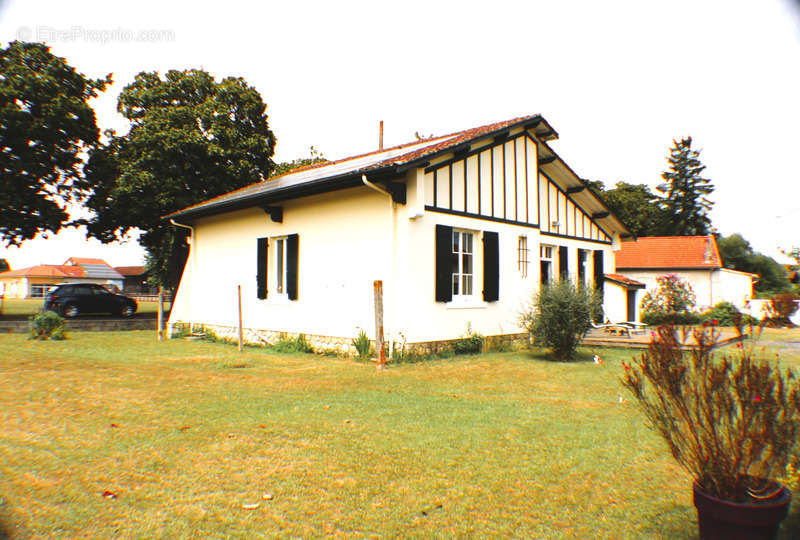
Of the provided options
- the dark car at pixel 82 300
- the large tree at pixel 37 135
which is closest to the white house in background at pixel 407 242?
the large tree at pixel 37 135

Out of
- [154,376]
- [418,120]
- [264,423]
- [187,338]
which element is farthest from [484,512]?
[418,120]

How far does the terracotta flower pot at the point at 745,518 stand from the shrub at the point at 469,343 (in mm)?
8143

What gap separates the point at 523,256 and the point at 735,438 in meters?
10.7

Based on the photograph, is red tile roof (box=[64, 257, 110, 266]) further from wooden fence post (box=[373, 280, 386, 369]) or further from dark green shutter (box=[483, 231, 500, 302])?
wooden fence post (box=[373, 280, 386, 369])

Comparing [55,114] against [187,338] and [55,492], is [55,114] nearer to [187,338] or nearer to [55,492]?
[187,338]

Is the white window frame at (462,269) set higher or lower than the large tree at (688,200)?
lower

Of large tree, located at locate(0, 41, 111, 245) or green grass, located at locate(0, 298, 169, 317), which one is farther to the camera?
green grass, located at locate(0, 298, 169, 317)

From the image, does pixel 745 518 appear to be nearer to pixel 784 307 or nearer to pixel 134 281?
pixel 784 307

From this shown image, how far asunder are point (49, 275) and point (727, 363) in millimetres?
74187

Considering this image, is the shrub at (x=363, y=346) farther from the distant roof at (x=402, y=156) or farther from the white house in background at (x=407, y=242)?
the distant roof at (x=402, y=156)

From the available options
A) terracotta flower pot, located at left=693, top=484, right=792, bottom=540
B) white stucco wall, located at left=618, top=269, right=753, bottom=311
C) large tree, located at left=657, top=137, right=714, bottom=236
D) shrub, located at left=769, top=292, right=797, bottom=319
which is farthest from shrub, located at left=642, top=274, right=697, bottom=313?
large tree, located at left=657, top=137, right=714, bottom=236

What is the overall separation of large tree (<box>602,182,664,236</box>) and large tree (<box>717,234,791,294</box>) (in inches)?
269

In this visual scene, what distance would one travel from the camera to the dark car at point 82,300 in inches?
865

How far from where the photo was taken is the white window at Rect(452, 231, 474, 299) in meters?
11.3
